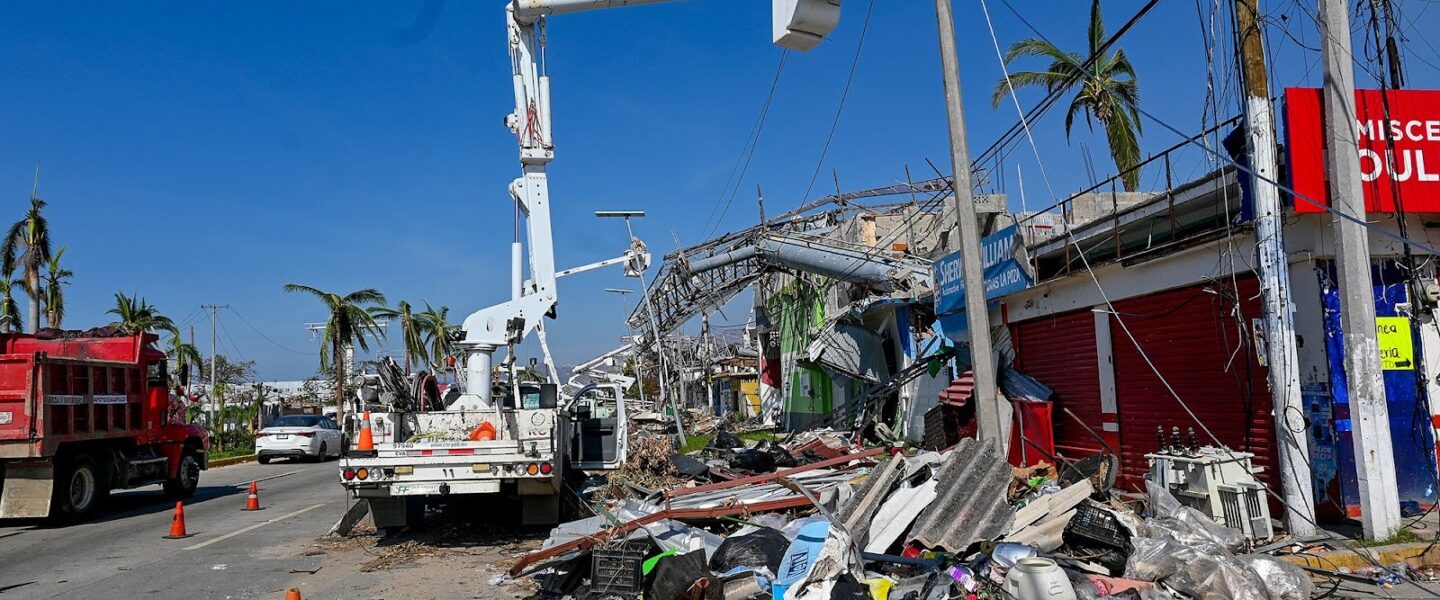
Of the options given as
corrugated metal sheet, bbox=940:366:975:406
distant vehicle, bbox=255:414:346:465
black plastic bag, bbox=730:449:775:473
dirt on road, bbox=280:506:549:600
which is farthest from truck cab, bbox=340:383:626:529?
distant vehicle, bbox=255:414:346:465

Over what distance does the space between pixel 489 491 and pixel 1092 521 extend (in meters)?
5.94

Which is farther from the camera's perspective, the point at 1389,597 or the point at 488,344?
the point at 488,344

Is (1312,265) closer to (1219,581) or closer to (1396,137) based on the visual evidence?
(1396,137)

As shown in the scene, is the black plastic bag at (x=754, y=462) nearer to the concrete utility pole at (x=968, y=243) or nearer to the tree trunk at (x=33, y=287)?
the concrete utility pole at (x=968, y=243)

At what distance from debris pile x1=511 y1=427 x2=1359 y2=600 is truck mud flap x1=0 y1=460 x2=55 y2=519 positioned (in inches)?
346

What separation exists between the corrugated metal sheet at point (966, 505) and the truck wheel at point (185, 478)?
14568mm

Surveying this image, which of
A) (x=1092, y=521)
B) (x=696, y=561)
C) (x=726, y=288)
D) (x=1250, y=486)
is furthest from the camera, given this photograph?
(x=726, y=288)

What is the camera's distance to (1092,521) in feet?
26.9

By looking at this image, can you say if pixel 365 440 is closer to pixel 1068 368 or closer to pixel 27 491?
pixel 27 491

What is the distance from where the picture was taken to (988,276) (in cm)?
1569

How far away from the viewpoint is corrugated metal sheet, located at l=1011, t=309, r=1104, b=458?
13.7m

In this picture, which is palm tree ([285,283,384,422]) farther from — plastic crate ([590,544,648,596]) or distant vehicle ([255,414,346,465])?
plastic crate ([590,544,648,596])

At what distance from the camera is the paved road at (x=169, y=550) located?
888 centimetres

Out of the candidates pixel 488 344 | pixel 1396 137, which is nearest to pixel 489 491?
pixel 488 344
